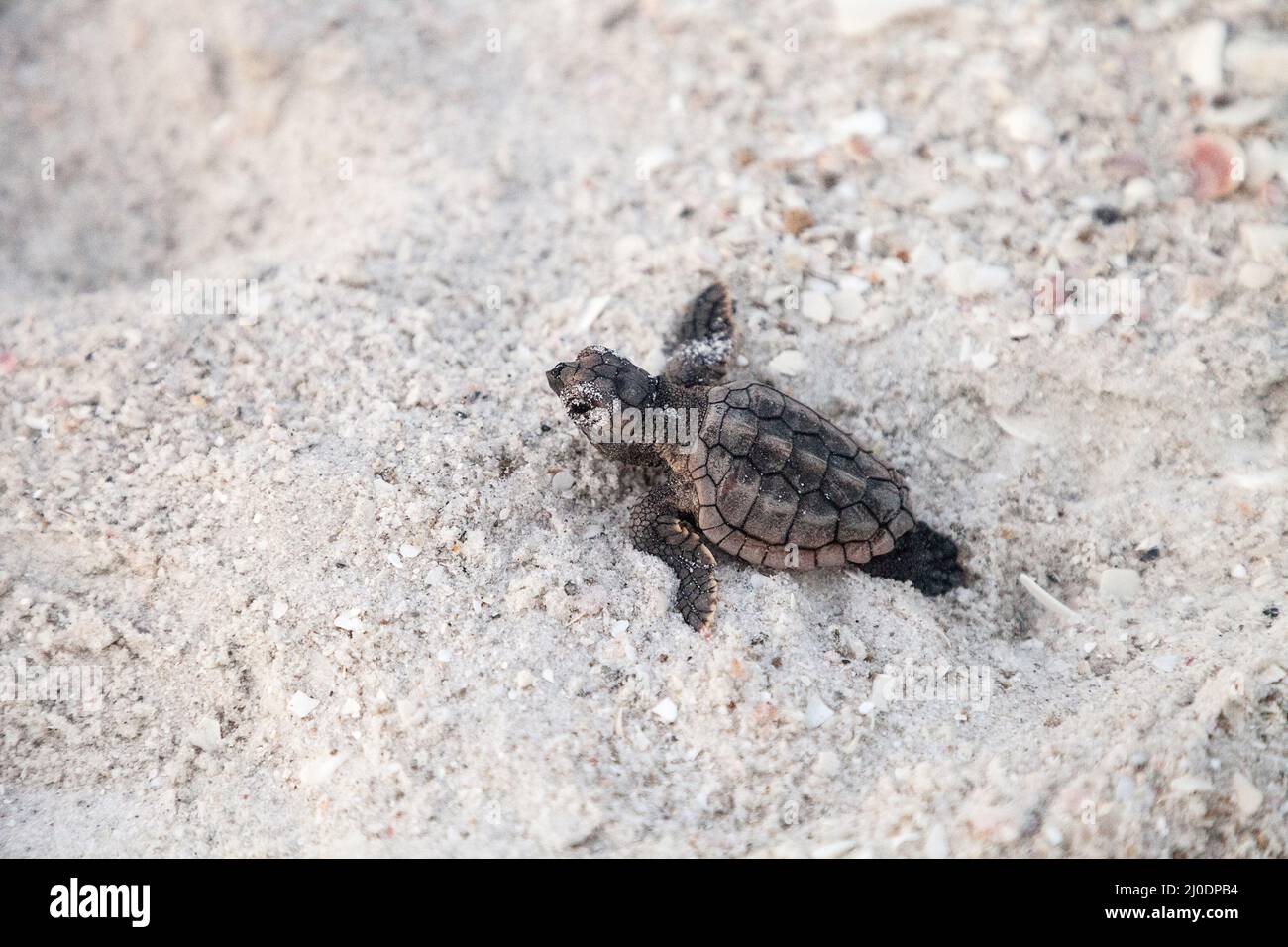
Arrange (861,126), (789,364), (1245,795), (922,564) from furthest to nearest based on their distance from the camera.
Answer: (861,126) → (789,364) → (922,564) → (1245,795)

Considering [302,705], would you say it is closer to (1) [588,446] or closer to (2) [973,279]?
(1) [588,446]

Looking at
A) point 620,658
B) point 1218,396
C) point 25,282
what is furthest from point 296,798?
point 1218,396

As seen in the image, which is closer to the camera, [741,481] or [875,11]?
[741,481]

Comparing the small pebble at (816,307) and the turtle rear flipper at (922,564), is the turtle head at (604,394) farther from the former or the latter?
the turtle rear flipper at (922,564)

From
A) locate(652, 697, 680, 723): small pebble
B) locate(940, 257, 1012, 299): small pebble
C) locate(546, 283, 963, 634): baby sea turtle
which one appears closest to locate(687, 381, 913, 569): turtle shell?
locate(546, 283, 963, 634): baby sea turtle

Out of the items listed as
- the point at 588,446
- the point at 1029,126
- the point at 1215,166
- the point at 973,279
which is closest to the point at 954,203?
the point at 973,279

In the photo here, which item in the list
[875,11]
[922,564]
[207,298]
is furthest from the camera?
[875,11]

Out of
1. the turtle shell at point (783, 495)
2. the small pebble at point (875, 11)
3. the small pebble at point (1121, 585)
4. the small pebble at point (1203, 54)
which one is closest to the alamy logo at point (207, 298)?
the turtle shell at point (783, 495)
